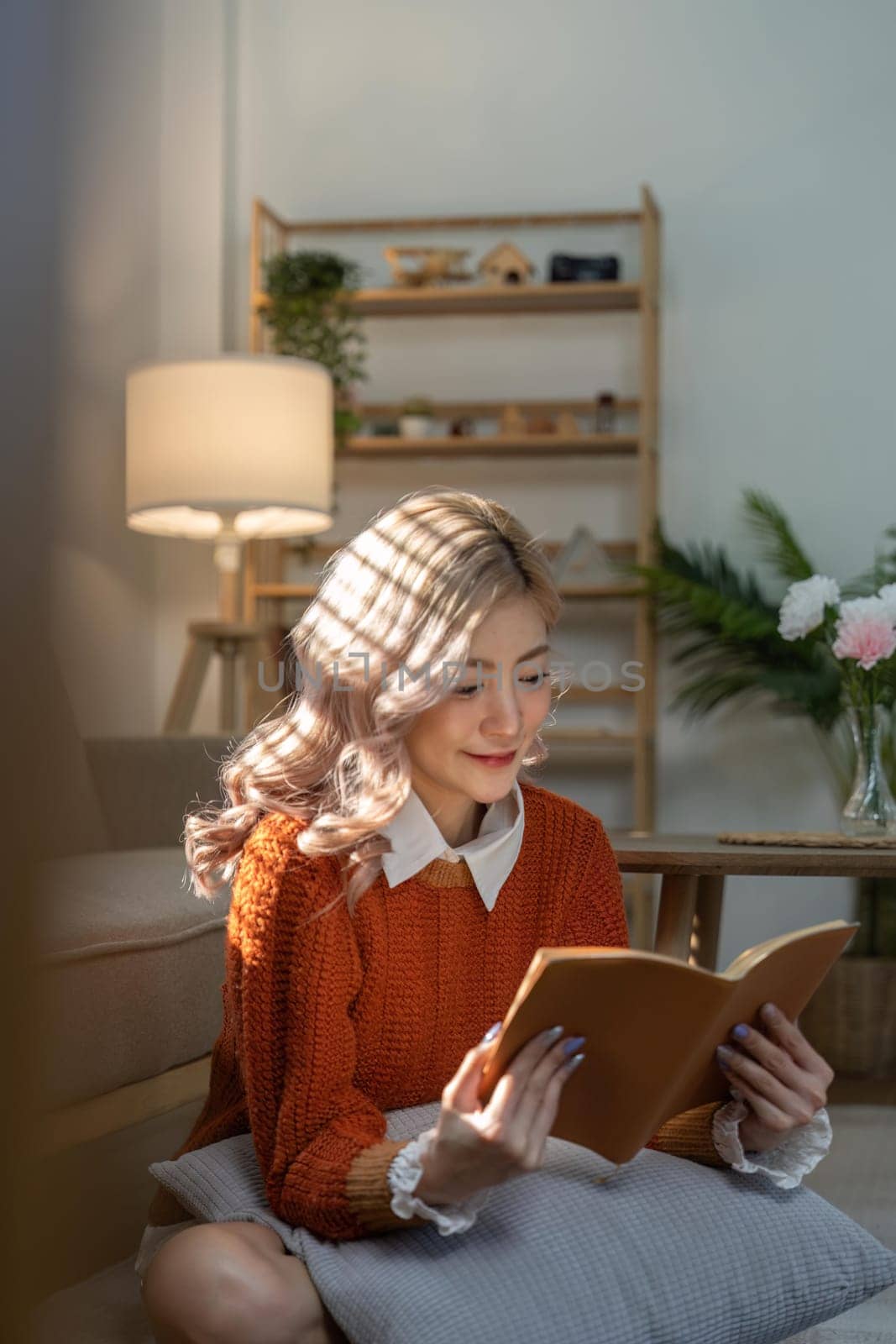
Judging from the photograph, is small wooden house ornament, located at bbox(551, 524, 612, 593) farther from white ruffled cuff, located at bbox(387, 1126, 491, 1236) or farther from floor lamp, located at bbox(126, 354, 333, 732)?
white ruffled cuff, located at bbox(387, 1126, 491, 1236)

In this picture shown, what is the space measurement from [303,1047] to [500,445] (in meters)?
2.54

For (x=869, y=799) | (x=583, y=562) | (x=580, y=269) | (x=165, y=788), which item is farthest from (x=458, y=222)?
(x=869, y=799)

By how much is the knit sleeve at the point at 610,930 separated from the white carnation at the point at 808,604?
0.85m

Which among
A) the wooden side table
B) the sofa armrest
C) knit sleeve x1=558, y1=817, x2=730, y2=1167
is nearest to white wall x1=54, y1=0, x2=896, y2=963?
the sofa armrest

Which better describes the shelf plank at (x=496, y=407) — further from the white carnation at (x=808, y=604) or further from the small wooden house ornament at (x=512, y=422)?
the white carnation at (x=808, y=604)

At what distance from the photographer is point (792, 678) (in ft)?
10.1

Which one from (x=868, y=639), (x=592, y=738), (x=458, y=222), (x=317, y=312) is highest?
(x=458, y=222)

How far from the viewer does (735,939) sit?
3406 mm

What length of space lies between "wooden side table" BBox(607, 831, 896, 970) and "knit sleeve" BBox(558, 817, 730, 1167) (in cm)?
41

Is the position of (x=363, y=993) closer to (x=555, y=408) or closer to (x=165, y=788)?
(x=165, y=788)

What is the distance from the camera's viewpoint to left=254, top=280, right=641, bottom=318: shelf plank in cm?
335

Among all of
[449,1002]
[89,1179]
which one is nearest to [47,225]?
[89,1179]

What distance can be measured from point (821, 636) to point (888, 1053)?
1090 mm

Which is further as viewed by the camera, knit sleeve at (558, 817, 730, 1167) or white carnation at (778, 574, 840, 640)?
white carnation at (778, 574, 840, 640)
